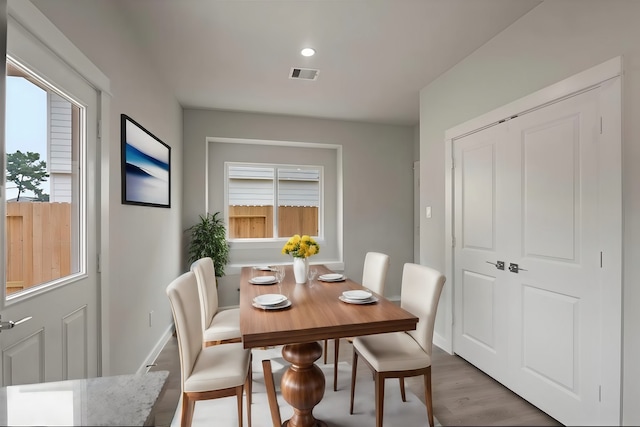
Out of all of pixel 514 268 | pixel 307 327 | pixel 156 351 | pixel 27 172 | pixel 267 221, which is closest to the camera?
pixel 27 172

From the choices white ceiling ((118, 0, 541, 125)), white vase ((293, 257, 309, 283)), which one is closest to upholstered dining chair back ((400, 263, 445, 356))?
white vase ((293, 257, 309, 283))

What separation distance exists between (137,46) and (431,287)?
270 centimetres

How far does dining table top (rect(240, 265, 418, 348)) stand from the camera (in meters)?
1.36

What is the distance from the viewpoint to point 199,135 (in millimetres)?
3869

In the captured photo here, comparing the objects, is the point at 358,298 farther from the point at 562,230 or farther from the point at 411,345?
the point at 562,230

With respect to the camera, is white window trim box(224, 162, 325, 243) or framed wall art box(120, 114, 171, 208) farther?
white window trim box(224, 162, 325, 243)

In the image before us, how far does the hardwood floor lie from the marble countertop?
0.18 feet

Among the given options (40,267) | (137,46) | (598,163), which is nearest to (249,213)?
(137,46)

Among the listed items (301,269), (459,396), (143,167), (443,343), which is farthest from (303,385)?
Result: (143,167)

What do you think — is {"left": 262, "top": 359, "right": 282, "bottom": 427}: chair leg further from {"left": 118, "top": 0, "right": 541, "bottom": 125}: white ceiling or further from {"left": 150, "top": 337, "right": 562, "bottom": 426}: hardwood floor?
{"left": 118, "top": 0, "right": 541, "bottom": 125}: white ceiling

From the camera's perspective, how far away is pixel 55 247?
1421 millimetres

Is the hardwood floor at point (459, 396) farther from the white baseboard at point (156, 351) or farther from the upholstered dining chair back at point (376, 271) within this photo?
the upholstered dining chair back at point (376, 271)

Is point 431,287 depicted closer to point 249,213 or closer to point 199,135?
point 249,213

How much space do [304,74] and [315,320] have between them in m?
2.28
